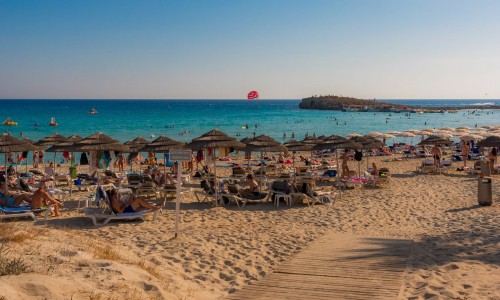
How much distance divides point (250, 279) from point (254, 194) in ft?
19.9

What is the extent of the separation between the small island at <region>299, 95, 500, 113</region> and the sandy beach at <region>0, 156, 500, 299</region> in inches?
3724

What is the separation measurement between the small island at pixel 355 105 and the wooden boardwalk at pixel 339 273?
3858 inches

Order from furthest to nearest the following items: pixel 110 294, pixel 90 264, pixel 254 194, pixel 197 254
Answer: pixel 254 194 < pixel 197 254 < pixel 90 264 < pixel 110 294

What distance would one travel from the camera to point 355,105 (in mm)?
113000

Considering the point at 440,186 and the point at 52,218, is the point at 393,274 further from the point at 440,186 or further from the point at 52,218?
the point at 440,186

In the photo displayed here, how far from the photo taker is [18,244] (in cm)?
629

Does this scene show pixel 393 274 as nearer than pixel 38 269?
No

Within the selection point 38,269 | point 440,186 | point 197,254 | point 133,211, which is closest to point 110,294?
point 38,269

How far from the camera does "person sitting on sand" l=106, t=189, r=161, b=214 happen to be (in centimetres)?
998

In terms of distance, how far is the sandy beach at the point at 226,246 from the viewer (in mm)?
5332

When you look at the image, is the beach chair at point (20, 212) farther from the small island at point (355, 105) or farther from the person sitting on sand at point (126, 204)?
the small island at point (355, 105)

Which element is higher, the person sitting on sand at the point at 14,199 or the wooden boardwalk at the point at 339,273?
the person sitting on sand at the point at 14,199

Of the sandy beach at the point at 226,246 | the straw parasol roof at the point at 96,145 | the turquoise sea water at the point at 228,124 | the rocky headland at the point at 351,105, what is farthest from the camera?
the rocky headland at the point at 351,105

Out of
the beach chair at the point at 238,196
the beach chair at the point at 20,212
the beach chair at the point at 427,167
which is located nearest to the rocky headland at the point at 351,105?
the beach chair at the point at 427,167
